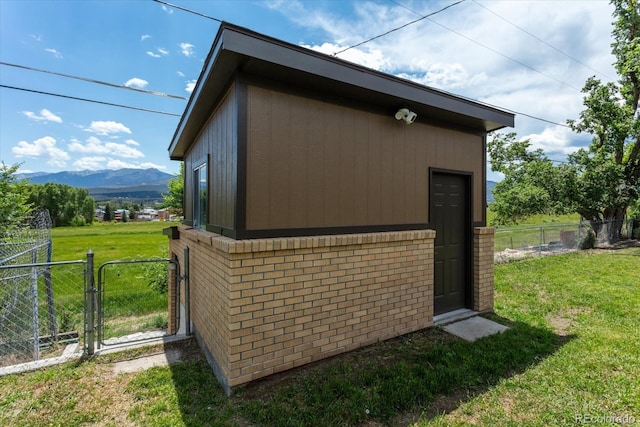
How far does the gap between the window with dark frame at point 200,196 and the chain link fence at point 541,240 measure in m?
8.86

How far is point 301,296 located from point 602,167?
1651 centimetres

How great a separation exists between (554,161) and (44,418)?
18793mm

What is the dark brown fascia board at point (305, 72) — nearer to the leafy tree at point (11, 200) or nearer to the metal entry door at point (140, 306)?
the leafy tree at point (11, 200)

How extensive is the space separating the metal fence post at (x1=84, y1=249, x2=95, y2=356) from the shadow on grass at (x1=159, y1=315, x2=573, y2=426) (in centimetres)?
112

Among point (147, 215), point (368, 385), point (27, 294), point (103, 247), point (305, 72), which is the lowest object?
point (103, 247)

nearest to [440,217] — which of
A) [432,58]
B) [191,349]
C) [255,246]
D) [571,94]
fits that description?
[255,246]

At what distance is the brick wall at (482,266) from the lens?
15.9 feet

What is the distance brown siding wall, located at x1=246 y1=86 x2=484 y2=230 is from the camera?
2.95 meters

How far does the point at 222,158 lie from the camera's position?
11.1 feet

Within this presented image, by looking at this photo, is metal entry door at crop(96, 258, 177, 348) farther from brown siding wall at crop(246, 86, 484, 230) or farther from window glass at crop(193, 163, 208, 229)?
brown siding wall at crop(246, 86, 484, 230)

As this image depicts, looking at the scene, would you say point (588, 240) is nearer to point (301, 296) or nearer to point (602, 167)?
point (602, 167)

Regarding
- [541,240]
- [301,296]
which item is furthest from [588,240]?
[301,296]

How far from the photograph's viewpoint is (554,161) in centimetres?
1449

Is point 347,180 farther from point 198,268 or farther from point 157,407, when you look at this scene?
point 157,407
